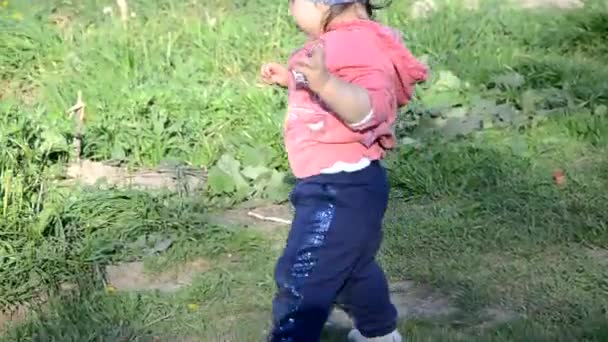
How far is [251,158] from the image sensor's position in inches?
230

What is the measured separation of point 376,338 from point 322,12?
41.5 inches

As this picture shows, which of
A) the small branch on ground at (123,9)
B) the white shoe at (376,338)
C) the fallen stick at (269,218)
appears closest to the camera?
the white shoe at (376,338)

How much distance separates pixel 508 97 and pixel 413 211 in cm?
160

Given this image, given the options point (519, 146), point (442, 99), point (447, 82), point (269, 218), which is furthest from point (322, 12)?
point (447, 82)

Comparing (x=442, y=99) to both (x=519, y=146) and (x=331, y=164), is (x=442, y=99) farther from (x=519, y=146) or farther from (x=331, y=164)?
(x=331, y=164)

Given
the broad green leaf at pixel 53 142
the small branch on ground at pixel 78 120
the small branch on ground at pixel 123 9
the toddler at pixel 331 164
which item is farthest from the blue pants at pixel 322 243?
the small branch on ground at pixel 123 9

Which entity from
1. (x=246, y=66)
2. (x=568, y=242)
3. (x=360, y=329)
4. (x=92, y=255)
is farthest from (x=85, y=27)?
(x=360, y=329)

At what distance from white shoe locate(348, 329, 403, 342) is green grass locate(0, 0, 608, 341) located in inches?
10.2

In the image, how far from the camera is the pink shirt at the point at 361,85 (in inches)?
133

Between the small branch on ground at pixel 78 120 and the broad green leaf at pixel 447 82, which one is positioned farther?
the broad green leaf at pixel 447 82

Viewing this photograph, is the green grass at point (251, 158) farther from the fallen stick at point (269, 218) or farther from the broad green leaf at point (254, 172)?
the fallen stick at point (269, 218)

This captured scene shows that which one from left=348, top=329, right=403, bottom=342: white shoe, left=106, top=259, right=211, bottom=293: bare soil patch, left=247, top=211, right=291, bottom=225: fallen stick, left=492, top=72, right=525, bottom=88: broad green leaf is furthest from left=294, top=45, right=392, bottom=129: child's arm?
left=492, top=72, right=525, bottom=88: broad green leaf

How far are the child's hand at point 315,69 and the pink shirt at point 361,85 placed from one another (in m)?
0.16

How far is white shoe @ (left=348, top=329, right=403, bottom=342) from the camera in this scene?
3.85 m
